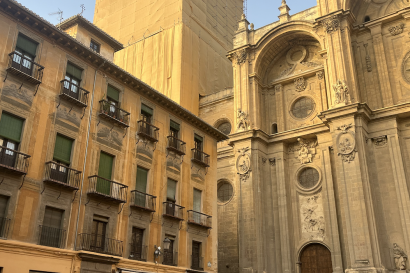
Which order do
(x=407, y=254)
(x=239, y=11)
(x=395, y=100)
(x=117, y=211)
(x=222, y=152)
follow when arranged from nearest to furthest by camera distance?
(x=117, y=211) < (x=407, y=254) < (x=395, y=100) < (x=222, y=152) < (x=239, y=11)

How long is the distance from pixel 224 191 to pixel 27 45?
20763 mm

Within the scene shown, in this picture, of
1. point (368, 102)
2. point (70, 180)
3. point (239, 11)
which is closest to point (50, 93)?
point (70, 180)

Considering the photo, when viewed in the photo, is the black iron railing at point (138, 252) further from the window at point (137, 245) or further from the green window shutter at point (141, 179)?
the green window shutter at point (141, 179)

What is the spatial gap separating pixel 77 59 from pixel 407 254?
2090cm

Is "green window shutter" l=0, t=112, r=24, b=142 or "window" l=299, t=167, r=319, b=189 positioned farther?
"window" l=299, t=167, r=319, b=189

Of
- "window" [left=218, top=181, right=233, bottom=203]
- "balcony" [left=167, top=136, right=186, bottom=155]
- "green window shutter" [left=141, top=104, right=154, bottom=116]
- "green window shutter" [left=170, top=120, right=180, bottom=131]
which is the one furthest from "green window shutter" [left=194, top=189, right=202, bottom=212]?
"window" [left=218, top=181, right=233, bottom=203]

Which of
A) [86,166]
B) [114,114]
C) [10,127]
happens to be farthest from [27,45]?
[86,166]

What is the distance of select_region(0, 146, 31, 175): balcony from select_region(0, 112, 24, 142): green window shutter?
56 cm

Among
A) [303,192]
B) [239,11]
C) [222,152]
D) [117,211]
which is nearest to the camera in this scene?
[117,211]

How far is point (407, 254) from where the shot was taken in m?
24.1

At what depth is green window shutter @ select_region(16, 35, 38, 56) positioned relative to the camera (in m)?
16.3

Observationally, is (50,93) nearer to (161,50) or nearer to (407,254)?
(407,254)

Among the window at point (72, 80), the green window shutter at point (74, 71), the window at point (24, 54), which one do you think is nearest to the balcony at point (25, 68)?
the window at point (24, 54)

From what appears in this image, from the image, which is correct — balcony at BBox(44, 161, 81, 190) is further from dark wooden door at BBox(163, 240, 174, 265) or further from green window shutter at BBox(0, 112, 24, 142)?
dark wooden door at BBox(163, 240, 174, 265)
